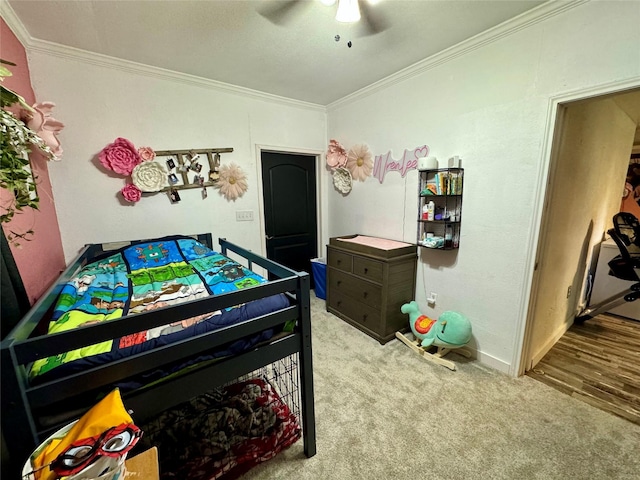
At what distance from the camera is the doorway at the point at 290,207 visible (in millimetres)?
3264

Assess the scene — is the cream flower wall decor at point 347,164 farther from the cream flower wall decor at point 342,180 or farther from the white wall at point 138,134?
the white wall at point 138,134

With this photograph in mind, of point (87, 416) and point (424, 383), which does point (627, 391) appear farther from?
point (87, 416)

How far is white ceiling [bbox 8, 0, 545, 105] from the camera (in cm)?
160

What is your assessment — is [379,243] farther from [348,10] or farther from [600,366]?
[600,366]

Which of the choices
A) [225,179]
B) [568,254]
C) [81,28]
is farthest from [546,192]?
[81,28]

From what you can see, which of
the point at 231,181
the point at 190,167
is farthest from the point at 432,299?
the point at 190,167

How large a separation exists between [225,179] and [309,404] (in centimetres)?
229

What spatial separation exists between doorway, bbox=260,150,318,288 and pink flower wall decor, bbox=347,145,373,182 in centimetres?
63

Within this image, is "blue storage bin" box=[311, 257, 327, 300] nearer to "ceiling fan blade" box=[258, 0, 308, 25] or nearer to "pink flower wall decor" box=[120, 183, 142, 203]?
"pink flower wall decor" box=[120, 183, 142, 203]

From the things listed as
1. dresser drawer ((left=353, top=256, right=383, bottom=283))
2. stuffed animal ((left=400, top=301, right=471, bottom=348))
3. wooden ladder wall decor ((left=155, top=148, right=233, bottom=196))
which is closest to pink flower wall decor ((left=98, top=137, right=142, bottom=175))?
wooden ladder wall decor ((left=155, top=148, right=233, bottom=196))

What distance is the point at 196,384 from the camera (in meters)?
1.07

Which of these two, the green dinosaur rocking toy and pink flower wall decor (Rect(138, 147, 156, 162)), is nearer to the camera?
the green dinosaur rocking toy

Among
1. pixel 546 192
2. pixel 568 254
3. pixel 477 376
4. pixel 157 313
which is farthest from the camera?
pixel 568 254

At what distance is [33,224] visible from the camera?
5.62ft
